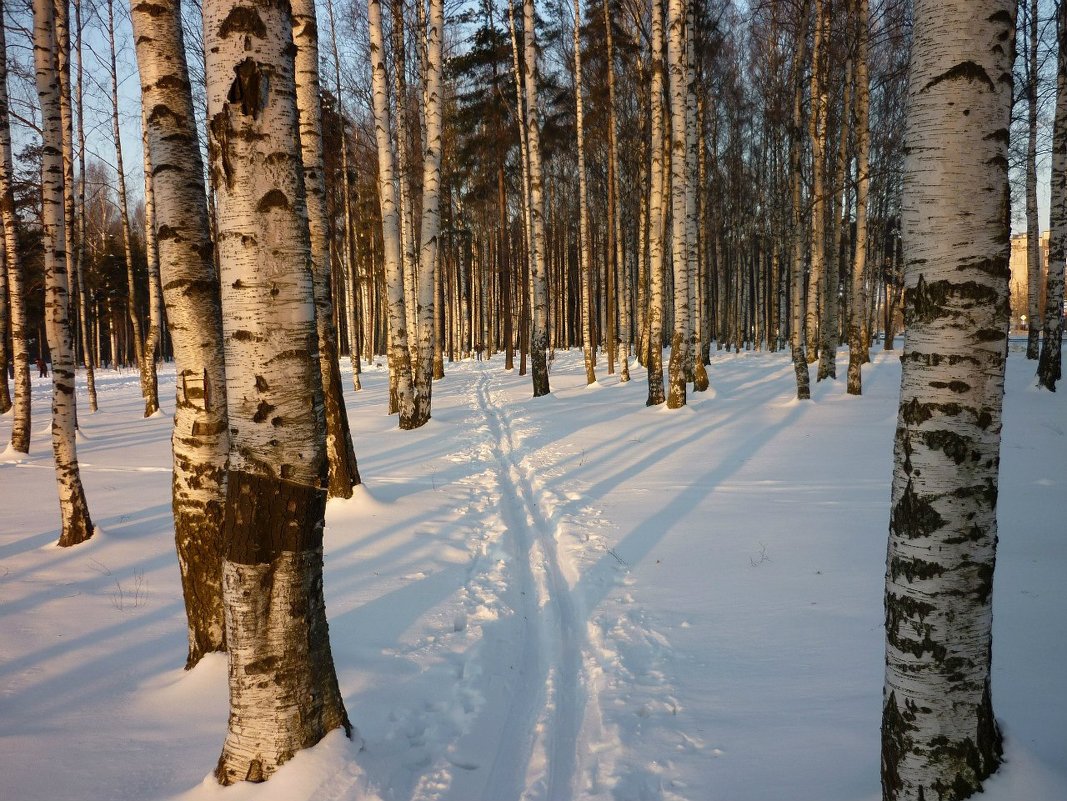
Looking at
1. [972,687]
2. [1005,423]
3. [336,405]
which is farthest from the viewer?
[1005,423]

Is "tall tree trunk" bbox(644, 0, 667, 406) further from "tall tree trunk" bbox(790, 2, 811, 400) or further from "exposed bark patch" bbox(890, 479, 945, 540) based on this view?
"exposed bark patch" bbox(890, 479, 945, 540)

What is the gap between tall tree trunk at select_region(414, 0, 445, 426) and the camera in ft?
35.9

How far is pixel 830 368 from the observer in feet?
52.5

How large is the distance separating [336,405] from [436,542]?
6.88 ft

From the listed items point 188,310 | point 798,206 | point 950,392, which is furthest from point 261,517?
point 798,206

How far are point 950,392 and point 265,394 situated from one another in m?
2.48

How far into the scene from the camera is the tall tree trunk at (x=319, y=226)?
251 inches

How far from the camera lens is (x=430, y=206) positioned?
11.7 meters

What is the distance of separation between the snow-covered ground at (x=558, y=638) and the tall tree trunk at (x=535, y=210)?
7543 millimetres

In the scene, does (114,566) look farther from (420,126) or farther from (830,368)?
(420,126)

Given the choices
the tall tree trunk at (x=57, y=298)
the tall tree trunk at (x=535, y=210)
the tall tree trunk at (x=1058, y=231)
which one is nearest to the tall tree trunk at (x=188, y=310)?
the tall tree trunk at (x=57, y=298)

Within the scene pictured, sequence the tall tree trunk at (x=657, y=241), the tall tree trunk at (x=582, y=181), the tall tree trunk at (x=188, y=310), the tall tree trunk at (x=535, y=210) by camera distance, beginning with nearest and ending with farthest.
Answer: the tall tree trunk at (x=188, y=310) → the tall tree trunk at (x=657, y=241) → the tall tree trunk at (x=535, y=210) → the tall tree trunk at (x=582, y=181)

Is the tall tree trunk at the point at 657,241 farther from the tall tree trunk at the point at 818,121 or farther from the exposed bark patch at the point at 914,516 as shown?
the exposed bark patch at the point at 914,516

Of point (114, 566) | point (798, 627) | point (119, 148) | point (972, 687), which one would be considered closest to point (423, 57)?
point (119, 148)
